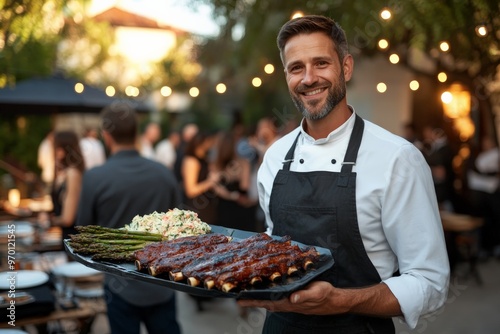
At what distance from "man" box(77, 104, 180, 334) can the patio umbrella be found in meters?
5.48

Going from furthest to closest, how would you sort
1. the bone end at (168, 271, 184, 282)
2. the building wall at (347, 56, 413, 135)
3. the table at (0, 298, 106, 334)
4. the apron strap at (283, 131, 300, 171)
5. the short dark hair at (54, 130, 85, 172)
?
the building wall at (347, 56, 413, 135), the short dark hair at (54, 130, 85, 172), the table at (0, 298, 106, 334), the apron strap at (283, 131, 300, 171), the bone end at (168, 271, 184, 282)

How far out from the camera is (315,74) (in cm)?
225

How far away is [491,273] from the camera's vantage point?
9055 millimetres

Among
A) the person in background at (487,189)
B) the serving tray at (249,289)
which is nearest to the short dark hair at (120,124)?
the serving tray at (249,289)

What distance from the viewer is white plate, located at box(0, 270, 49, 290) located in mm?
3641

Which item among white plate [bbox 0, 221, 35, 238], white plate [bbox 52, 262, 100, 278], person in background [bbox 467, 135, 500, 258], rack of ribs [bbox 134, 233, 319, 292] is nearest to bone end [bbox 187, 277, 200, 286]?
rack of ribs [bbox 134, 233, 319, 292]

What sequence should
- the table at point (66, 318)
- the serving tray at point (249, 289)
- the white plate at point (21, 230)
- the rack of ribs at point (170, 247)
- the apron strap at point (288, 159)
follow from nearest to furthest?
the serving tray at point (249, 289) < the rack of ribs at point (170, 247) < the apron strap at point (288, 159) < the table at point (66, 318) < the white plate at point (21, 230)

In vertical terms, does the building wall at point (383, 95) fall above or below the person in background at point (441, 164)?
above

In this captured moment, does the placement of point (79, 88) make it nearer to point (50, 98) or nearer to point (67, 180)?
point (50, 98)

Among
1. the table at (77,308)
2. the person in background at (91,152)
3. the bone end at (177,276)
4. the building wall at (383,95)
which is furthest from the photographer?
the building wall at (383,95)

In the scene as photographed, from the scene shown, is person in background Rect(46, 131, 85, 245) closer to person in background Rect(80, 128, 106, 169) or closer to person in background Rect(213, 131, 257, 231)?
person in background Rect(213, 131, 257, 231)

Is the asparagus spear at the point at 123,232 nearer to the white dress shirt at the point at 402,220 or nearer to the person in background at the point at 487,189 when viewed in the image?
the white dress shirt at the point at 402,220

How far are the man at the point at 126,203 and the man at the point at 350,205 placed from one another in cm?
156

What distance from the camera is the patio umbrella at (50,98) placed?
9.55 metres
